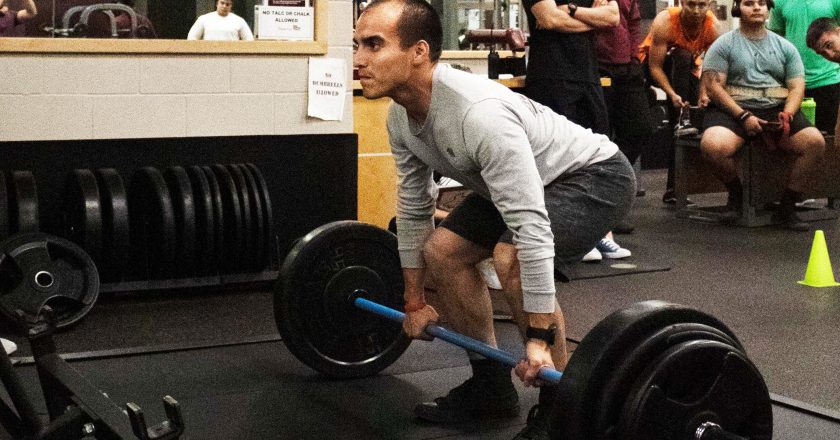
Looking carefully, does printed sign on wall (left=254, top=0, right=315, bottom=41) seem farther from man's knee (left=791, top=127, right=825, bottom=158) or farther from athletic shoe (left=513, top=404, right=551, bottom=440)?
man's knee (left=791, top=127, right=825, bottom=158)

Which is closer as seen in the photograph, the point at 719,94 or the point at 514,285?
the point at 514,285

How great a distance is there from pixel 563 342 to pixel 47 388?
3.81 ft

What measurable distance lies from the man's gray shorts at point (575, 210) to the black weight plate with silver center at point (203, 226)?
171 centimetres

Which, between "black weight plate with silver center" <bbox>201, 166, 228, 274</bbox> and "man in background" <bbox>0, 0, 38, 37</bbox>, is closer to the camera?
"man in background" <bbox>0, 0, 38, 37</bbox>

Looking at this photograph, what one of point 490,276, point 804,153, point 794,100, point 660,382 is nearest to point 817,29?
point 794,100

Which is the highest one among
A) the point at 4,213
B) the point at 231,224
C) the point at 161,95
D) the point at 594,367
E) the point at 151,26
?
the point at 151,26

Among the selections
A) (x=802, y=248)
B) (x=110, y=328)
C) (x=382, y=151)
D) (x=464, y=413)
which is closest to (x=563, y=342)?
(x=464, y=413)

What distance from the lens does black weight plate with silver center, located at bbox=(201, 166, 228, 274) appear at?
14.0 ft

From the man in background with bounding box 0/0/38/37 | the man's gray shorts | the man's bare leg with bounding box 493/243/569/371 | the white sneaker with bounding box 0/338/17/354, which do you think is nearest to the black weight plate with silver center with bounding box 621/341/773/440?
the man's bare leg with bounding box 493/243/569/371

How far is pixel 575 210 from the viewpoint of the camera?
8.66ft

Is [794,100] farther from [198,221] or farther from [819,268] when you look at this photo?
[198,221]

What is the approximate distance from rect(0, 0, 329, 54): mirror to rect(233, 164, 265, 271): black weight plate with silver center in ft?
1.81

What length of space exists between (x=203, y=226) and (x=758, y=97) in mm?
3169

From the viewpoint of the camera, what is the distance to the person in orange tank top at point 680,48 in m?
6.71
